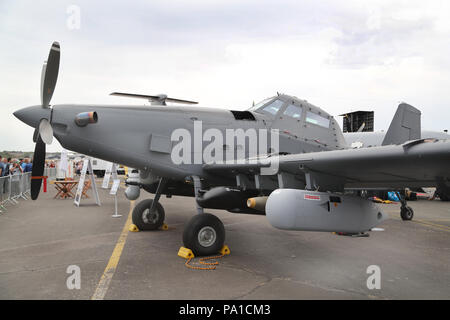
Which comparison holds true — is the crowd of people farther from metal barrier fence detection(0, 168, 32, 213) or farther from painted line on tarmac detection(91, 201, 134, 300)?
painted line on tarmac detection(91, 201, 134, 300)

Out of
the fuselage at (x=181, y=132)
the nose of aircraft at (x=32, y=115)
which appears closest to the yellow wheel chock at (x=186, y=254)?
the fuselage at (x=181, y=132)

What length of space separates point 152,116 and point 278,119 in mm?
2426

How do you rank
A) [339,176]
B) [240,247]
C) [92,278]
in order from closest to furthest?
1. [92,278]
2. [339,176]
3. [240,247]

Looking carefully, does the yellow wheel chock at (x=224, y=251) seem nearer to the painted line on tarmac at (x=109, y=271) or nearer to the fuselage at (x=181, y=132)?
the fuselage at (x=181, y=132)

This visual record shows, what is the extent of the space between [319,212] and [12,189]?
510 inches

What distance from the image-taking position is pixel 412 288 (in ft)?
12.3

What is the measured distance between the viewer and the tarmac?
11.7ft

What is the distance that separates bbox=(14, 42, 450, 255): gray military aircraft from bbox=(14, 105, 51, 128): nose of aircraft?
14 millimetres

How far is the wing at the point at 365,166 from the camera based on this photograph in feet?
10.2

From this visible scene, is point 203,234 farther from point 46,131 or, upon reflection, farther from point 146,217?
point 46,131

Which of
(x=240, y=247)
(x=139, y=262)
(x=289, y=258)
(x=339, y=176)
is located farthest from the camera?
(x=240, y=247)

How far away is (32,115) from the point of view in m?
4.30
